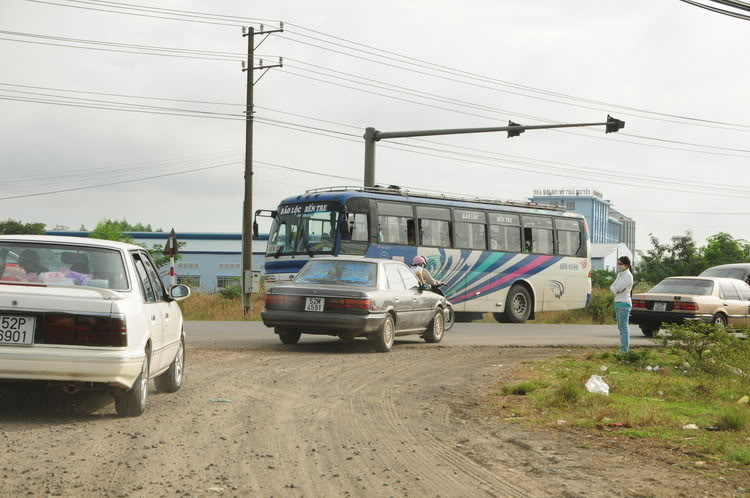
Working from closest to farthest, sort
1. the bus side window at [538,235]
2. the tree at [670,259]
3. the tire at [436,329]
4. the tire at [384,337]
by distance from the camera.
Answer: the tire at [384,337] → the tire at [436,329] → the bus side window at [538,235] → the tree at [670,259]

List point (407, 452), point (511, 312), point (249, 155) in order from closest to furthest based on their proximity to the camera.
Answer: point (407, 452) → point (511, 312) → point (249, 155)

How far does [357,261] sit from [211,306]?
59.5 ft

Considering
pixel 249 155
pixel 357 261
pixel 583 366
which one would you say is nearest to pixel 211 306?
pixel 249 155

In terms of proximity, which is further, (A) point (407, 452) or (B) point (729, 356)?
(B) point (729, 356)

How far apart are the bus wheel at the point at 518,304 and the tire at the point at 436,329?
40.1 ft

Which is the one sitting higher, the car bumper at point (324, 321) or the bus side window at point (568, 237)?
the bus side window at point (568, 237)

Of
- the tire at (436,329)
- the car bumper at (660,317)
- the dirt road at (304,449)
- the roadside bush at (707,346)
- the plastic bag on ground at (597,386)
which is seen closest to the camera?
the dirt road at (304,449)

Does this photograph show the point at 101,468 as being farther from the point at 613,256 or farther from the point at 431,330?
the point at 613,256

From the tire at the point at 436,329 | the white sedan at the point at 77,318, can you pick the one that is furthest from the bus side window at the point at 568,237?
the white sedan at the point at 77,318

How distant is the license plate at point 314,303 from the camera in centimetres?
1600

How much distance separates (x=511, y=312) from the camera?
104 ft

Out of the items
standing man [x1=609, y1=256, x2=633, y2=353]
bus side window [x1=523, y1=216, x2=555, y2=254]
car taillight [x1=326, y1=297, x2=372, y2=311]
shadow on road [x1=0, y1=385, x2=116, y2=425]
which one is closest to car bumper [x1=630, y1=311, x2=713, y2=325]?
standing man [x1=609, y1=256, x2=633, y2=353]

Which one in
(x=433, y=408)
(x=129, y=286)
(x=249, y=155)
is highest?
(x=249, y=155)

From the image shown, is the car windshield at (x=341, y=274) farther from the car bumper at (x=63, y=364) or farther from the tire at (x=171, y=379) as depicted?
the car bumper at (x=63, y=364)
